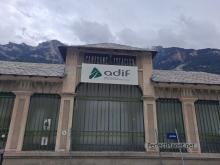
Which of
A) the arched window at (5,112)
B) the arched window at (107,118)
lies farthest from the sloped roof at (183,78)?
the arched window at (5,112)

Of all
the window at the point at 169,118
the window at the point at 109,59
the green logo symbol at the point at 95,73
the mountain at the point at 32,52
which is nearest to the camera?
the window at the point at 169,118

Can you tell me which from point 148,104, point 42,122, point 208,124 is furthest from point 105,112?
point 208,124

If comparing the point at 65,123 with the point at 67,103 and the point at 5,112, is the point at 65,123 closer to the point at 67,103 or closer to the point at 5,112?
the point at 67,103

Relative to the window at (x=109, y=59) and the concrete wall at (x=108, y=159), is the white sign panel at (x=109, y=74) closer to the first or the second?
the window at (x=109, y=59)

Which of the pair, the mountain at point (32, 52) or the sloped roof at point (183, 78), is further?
the mountain at point (32, 52)

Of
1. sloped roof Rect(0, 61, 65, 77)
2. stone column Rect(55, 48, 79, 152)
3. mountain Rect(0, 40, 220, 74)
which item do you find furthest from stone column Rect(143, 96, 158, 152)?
mountain Rect(0, 40, 220, 74)

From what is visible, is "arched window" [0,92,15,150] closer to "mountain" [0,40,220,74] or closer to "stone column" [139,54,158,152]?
"stone column" [139,54,158,152]

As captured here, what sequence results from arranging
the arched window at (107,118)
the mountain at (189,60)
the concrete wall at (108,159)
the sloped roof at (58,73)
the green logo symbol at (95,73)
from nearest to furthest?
1. the concrete wall at (108,159)
2. the arched window at (107,118)
3. the sloped roof at (58,73)
4. the green logo symbol at (95,73)
5. the mountain at (189,60)

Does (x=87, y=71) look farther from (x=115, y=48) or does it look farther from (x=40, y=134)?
(x=40, y=134)
